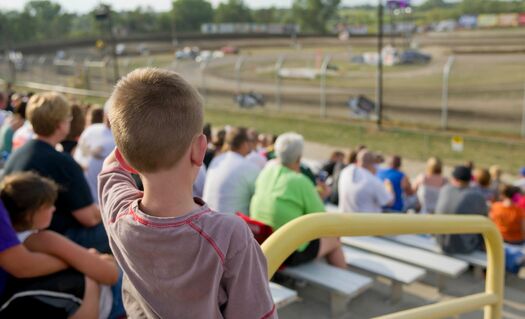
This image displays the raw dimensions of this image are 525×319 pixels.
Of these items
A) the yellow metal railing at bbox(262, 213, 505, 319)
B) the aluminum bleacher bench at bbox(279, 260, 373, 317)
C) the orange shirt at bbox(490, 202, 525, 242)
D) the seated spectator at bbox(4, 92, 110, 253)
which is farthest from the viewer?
the orange shirt at bbox(490, 202, 525, 242)

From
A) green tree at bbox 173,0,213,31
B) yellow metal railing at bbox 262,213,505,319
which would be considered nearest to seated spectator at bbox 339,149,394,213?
yellow metal railing at bbox 262,213,505,319

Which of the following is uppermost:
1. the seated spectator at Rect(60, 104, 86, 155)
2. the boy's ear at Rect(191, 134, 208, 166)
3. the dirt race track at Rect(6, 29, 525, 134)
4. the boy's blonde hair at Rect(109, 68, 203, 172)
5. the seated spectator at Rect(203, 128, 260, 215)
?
the boy's blonde hair at Rect(109, 68, 203, 172)

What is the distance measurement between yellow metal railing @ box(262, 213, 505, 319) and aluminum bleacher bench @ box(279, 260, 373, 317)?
1226mm

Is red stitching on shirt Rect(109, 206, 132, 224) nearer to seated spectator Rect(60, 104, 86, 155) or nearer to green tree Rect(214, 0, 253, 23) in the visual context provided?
seated spectator Rect(60, 104, 86, 155)

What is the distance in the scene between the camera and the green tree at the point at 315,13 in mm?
97250

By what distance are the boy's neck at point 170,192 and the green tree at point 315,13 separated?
9975 centimetres

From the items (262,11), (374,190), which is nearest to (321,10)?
(262,11)

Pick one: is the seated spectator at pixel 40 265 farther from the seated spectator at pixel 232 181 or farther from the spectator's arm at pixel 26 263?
the seated spectator at pixel 232 181

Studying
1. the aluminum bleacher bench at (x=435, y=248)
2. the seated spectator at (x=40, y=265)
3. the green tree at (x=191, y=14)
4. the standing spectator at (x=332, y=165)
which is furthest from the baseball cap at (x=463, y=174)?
the green tree at (x=191, y=14)

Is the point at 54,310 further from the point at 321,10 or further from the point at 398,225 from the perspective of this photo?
the point at 321,10

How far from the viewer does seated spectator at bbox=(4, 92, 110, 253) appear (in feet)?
10.9

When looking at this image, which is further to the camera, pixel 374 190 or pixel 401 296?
pixel 374 190

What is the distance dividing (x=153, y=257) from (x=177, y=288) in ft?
0.30

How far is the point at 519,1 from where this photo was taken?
2188 inches
